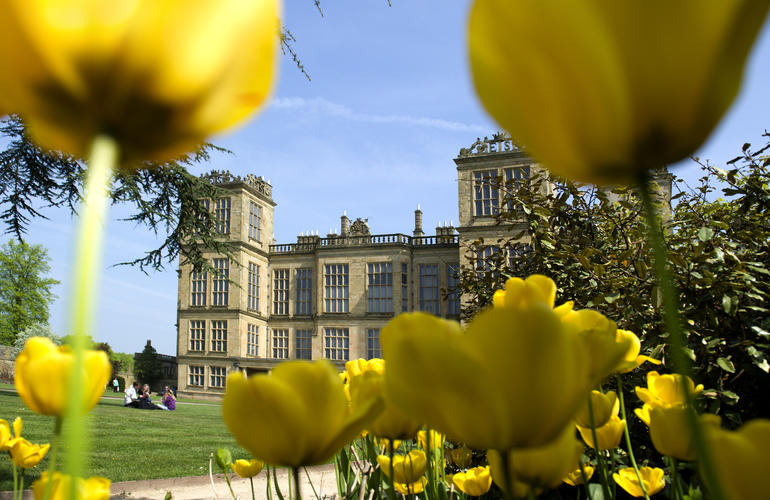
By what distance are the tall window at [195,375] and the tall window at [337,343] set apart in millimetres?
4857

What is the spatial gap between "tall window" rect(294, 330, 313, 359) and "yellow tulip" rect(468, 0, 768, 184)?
20833 mm

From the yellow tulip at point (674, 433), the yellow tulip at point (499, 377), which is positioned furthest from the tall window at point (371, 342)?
the yellow tulip at point (499, 377)

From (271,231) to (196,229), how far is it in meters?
17.3

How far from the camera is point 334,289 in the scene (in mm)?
20344

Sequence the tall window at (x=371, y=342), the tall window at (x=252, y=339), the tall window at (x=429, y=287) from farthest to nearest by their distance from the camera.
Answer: the tall window at (x=252, y=339) → the tall window at (x=371, y=342) → the tall window at (x=429, y=287)

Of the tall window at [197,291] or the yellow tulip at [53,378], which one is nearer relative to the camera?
the yellow tulip at [53,378]

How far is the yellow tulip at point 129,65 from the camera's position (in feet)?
0.71

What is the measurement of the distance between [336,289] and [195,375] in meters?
6.30

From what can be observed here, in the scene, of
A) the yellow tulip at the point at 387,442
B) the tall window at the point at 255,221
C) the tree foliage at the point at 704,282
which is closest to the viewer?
the yellow tulip at the point at 387,442

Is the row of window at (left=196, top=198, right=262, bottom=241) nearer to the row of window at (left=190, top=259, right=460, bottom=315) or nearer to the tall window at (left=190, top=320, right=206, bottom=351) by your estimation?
the row of window at (left=190, top=259, right=460, bottom=315)

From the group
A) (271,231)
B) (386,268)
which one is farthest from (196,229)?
(271,231)

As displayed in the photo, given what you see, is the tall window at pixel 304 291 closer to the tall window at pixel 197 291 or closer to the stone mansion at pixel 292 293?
the stone mansion at pixel 292 293

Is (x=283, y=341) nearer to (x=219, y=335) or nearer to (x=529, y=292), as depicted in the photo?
(x=219, y=335)

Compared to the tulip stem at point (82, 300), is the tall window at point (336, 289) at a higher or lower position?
higher
